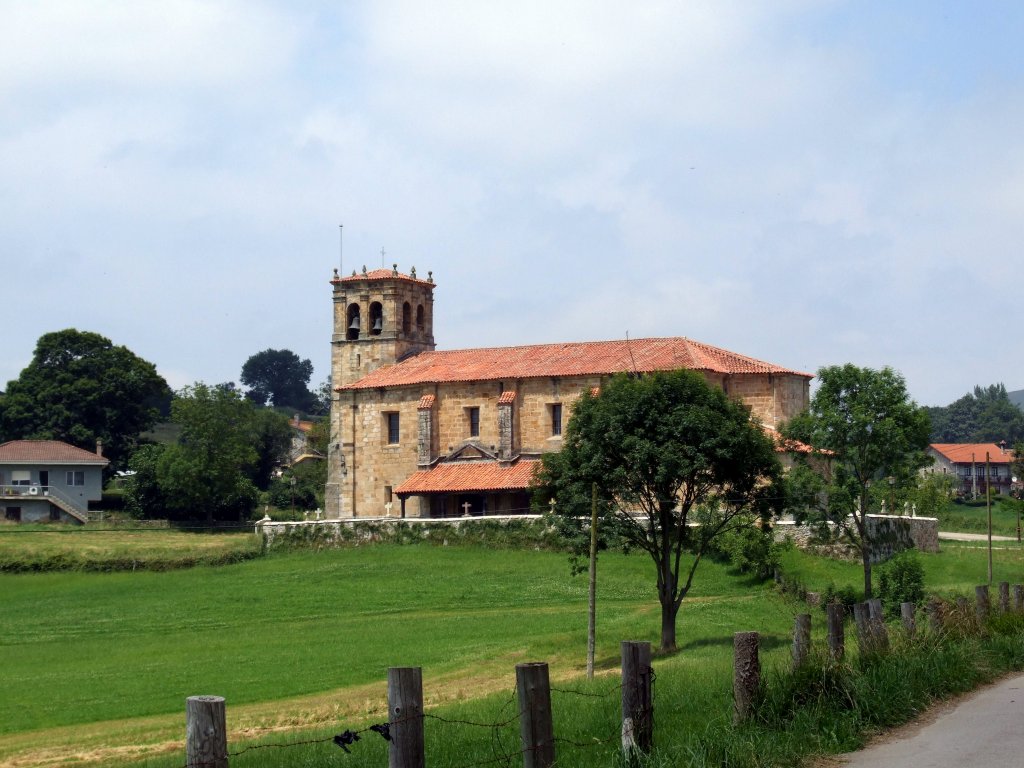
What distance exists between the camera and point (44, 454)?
86812 millimetres

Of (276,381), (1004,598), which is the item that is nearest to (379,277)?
(1004,598)

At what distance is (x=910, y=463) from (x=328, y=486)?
33210 mm

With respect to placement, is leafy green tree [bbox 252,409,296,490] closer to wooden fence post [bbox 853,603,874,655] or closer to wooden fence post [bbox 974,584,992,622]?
wooden fence post [bbox 974,584,992,622]

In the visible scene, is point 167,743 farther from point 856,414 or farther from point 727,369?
point 727,369

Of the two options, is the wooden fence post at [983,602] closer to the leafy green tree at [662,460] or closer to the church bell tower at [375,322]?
the leafy green tree at [662,460]

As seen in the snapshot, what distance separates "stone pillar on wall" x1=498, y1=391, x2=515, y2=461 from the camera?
6350 centimetres

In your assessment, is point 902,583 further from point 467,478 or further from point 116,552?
point 116,552

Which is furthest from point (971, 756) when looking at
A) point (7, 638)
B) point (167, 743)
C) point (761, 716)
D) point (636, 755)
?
point (7, 638)

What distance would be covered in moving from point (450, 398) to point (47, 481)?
3299 centimetres

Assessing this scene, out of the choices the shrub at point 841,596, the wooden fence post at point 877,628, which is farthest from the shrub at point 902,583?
the wooden fence post at point 877,628

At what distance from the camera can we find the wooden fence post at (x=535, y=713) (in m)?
11.2

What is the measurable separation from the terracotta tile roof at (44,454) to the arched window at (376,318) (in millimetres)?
24583

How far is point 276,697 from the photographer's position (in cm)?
2966

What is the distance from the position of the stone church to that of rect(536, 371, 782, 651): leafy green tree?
21.7 m
